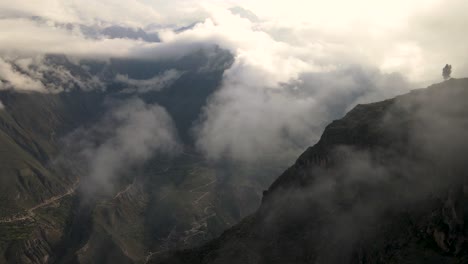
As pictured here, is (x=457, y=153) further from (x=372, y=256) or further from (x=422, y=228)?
(x=372, y=256)

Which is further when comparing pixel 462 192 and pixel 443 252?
pixel 462 192

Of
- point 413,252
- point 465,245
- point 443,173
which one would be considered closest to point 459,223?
point 465,245

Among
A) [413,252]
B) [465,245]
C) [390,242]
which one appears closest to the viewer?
[465,245]

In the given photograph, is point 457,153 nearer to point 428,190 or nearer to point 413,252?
point 428,190

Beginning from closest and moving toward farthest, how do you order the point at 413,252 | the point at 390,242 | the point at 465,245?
the point at 465,245 → the point at 413,252 → the point at 390,242

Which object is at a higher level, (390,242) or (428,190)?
(428,190)

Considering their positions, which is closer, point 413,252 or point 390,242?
point 413,252

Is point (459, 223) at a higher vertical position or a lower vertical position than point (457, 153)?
lower

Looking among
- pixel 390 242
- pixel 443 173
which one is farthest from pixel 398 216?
pixel 443 173

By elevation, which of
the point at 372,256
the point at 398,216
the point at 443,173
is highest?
the point at 443,173
